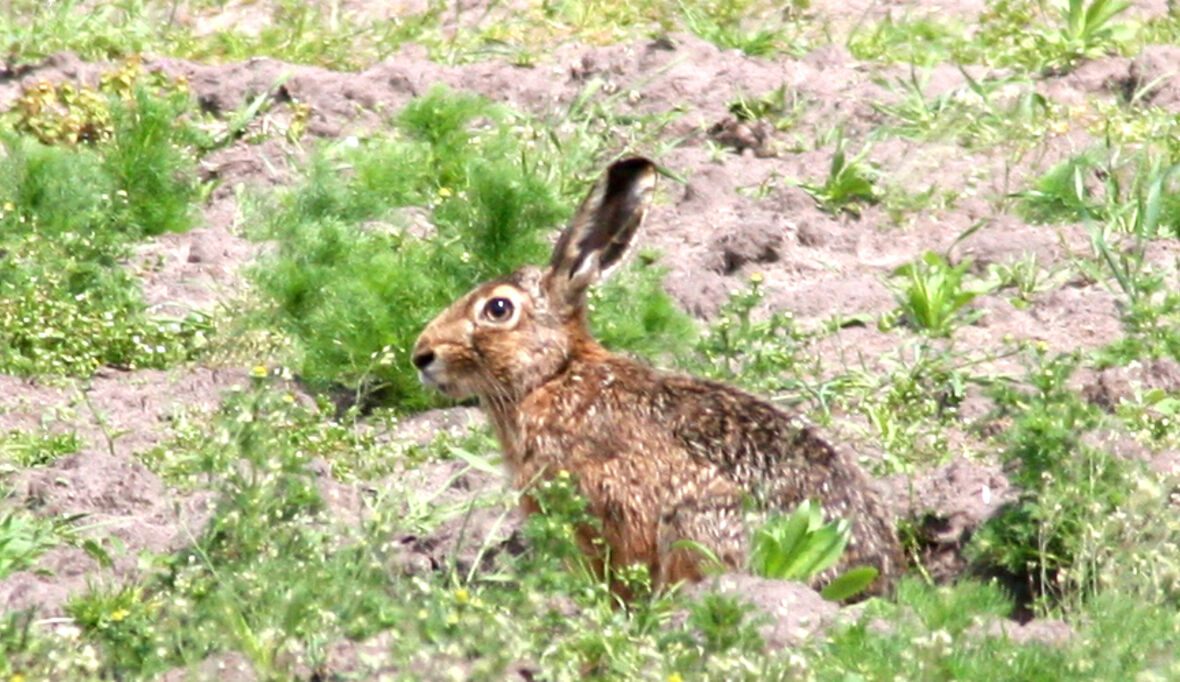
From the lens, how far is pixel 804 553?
630cm

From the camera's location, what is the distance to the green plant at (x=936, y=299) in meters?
8.46

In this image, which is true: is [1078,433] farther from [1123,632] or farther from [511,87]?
[511,87]

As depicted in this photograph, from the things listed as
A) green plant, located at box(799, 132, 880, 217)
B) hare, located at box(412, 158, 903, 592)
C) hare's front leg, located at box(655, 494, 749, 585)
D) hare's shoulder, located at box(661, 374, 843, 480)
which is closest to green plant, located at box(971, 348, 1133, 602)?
hare, located at box(412, 158, 903, 592)

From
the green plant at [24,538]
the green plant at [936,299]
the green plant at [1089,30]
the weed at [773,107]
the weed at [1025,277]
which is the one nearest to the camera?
the green plant at [24,538]

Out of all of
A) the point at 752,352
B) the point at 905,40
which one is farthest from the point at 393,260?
the point at 905,40

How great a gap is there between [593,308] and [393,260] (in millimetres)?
724

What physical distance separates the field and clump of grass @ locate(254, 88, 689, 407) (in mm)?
14

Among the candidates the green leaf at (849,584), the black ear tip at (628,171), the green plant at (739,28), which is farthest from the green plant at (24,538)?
the green plant at (739,28)

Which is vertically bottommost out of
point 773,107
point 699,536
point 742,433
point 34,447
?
point 34,447

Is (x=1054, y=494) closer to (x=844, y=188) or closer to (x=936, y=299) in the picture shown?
(x=936, y=299)

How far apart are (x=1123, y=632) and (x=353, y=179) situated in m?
4.30

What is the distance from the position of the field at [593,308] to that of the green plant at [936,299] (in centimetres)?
2

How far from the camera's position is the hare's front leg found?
6.63 meters

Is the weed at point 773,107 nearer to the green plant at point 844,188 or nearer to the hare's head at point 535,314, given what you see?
the green plant at point 844,188
